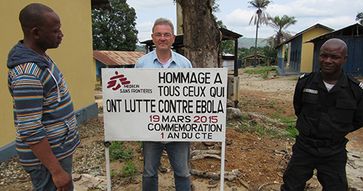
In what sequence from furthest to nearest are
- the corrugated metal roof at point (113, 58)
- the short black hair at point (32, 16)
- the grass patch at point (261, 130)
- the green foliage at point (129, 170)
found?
the corrugated metal roof at point (113, 58), the grass patch at point (261, 130), the green foliage at point (129, 170), the short black hair at point (32, 16)

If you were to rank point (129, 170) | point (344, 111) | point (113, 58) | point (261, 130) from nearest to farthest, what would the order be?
point (344, 111) < point (129, 170) < point (261, 130) < point (113, 58)

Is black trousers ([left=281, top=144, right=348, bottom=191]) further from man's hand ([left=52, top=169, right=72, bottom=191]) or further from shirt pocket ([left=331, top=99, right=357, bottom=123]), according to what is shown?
man's hand ([left=52, top=169, right=72, bottom=191])

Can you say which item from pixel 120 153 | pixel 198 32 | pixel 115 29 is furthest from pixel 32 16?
pixel 115 29

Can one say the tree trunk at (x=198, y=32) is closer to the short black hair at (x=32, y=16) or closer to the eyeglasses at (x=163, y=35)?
the eyeglasses at (x=163, y=35)

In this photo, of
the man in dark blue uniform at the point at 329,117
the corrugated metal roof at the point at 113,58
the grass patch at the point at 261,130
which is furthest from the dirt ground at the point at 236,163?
the corrugated metal roof at the point at 113,58

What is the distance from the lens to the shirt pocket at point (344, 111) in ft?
8.68

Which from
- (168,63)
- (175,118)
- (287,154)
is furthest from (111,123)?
(287,154)

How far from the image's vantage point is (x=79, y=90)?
25.8 feet

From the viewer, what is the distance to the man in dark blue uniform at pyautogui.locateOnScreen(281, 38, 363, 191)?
2666mm

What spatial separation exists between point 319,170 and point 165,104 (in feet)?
5.18

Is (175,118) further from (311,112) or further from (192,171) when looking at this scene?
(192,171)

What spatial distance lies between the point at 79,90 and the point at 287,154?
534cm

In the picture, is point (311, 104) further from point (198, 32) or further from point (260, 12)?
point (260, 12)

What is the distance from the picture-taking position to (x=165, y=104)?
2.85 metres
